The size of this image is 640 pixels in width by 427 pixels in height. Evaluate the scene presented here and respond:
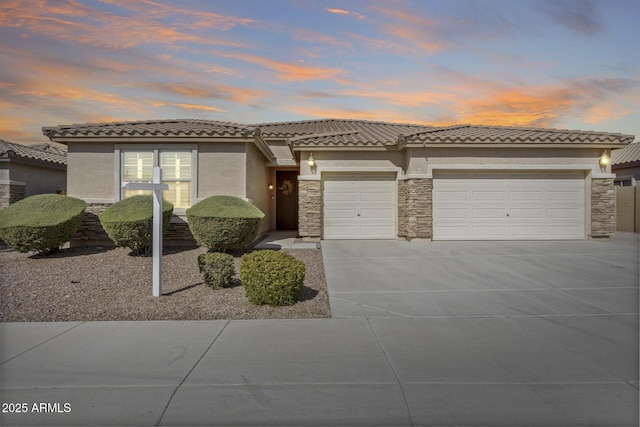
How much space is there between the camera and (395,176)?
1391cm

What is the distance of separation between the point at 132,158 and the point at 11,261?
4.28m

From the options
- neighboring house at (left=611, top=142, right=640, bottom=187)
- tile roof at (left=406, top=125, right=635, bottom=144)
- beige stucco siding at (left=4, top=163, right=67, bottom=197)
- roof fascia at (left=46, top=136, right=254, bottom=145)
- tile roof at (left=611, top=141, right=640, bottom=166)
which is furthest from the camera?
tile roof at (left=611, top=141, right=640, bottom=166)

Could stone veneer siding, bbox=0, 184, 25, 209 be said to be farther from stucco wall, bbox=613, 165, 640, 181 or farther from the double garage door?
stucco wall, bbox=613, 165, 640, 181

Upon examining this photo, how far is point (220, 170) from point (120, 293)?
596cm

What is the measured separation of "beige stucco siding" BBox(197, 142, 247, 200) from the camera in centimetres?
1220

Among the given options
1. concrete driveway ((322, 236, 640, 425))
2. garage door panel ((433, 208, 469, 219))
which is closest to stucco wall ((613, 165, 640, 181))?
concrete driveway ((322, 236, 640, 425))

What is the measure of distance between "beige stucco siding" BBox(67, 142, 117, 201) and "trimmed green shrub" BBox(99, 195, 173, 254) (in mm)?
2433

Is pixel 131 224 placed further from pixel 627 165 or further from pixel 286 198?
pixel 627 165

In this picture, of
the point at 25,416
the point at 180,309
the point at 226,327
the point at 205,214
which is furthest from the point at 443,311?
the point at 205,214

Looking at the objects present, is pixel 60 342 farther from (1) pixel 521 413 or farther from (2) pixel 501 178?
(2) pixel 501 178

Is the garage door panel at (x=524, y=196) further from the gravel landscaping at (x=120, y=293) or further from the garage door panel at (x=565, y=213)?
the gravel landscaping at (x=120, y=293)

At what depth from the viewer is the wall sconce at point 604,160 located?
13250mm

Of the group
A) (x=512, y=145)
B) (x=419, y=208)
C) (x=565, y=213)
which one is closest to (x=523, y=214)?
(x=565, y=213)

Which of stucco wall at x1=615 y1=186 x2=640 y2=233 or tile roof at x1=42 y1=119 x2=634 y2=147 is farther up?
tile roof at x1=42 y1=119 x2=634 y2=147
